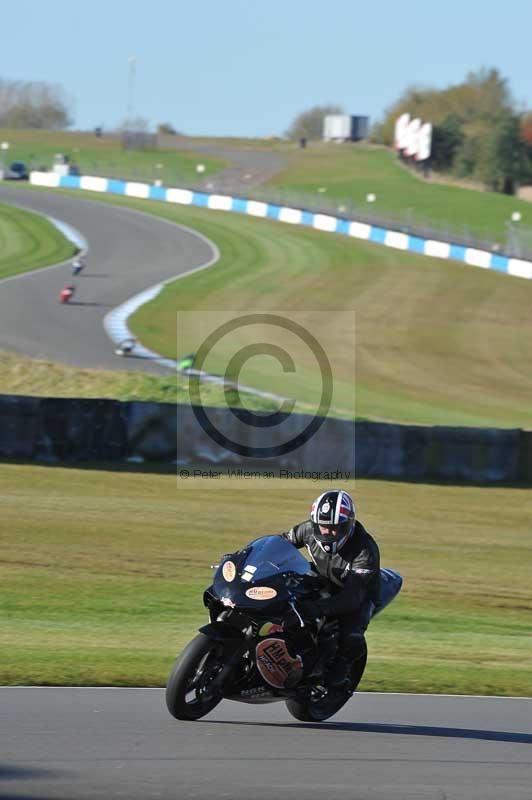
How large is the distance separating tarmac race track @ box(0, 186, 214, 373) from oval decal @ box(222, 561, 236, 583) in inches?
959

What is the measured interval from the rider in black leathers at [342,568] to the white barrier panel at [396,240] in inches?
2050

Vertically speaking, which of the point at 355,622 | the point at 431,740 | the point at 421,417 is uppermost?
the point at 355,622

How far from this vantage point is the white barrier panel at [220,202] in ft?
234

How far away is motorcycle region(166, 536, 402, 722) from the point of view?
772 centimetres

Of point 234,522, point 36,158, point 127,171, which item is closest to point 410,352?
point 234,522

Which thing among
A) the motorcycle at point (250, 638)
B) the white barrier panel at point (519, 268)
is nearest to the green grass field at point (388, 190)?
the white barrier panel at point (519, 268)

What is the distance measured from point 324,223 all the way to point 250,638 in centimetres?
5825

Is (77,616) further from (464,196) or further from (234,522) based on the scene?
(464,196)

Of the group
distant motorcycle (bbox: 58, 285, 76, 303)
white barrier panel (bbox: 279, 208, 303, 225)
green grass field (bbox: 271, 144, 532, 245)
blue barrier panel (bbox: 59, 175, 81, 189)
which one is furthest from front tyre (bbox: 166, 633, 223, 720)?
blue barrier panel (bbox: 59, 175, 81, 189)

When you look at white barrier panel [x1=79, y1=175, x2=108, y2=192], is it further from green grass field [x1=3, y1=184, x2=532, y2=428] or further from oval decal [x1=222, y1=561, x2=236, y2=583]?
oval decal [x1=222, y1=561, x2=236, y2=583]

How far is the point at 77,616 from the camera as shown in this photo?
12453mm

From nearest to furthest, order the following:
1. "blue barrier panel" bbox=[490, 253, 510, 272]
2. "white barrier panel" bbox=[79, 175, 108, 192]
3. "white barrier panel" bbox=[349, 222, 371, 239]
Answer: "blue barrier panel" bbox=[490, 253, 510, 272]
"white barrier panel" bbox=[349, 222, 371, 239]
"white barrier panel" bbox=[79, 175, 108, 192]

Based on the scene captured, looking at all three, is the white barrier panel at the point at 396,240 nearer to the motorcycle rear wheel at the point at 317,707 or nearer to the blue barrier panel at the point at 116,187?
the blue barrier panel at the point at 116,187

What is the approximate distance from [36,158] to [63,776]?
3586 inches
